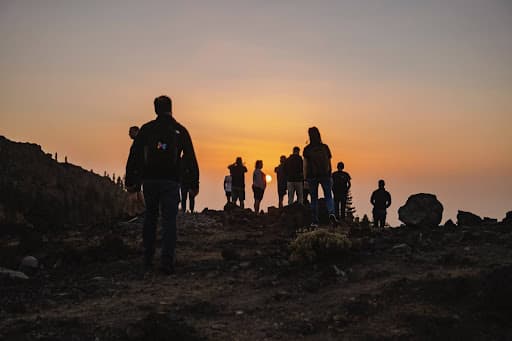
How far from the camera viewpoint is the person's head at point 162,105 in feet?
28.6

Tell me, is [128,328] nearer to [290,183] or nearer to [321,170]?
[321,170]

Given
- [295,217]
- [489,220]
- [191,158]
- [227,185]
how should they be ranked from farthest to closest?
[227,185]
[295,217]
[489,220]
[191,158]

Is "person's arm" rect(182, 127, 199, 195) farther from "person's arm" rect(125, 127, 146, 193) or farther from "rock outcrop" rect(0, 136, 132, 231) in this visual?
"rock outcrop" rect(0, 136, 132, 231)

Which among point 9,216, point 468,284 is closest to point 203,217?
point 9,216

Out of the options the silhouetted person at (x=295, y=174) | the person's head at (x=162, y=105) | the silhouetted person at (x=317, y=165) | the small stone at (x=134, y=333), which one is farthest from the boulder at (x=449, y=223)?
the small stone at (x=134, y=333)

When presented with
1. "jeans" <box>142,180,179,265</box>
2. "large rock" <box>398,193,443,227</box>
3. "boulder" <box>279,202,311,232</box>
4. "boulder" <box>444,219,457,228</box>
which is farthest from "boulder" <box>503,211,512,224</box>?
"jeans" <box>142,180,179,265</box>

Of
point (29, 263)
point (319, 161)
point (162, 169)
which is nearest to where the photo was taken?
point (162, 169)

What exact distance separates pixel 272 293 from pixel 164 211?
8.34ft

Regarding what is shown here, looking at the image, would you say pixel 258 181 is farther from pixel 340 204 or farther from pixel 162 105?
pixel 162 105

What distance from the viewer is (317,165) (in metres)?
13.5

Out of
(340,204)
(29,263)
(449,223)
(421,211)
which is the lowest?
(29,263)

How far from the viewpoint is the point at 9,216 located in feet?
61.5

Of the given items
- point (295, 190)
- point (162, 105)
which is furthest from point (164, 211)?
point (295, 190)

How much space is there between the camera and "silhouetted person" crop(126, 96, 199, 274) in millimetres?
8453
